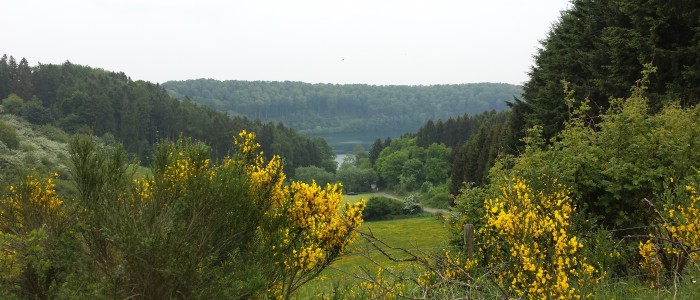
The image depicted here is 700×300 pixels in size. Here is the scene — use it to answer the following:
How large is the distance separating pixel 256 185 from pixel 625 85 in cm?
1698

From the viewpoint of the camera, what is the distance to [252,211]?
7.19 m

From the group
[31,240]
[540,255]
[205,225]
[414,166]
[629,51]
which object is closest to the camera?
[540,255]

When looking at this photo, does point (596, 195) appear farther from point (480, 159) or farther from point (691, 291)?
point (480, 159)

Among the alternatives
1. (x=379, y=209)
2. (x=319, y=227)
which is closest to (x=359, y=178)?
(x=379, y=209)

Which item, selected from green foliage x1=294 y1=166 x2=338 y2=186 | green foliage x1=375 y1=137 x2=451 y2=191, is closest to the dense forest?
green foliage x1=375 y1=137 x2=451 y2=191

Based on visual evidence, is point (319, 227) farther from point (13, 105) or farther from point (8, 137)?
point (13, 105)

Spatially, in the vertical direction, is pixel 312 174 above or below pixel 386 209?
below

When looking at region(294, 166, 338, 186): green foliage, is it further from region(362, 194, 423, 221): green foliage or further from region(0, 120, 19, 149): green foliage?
region(0, 120, 19, 149): green foliage

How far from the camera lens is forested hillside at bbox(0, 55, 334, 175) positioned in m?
105

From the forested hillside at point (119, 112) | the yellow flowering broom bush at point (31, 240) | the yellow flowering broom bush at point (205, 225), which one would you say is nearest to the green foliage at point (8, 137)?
the forested hillside at point (119, 112)

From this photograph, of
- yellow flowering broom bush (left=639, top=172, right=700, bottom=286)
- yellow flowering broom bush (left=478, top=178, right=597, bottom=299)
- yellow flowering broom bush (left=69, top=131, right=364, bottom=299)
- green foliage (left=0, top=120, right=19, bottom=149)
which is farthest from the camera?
green foliage (left=0, top=120, right=19, bottom=149)

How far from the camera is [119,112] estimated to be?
361 ft

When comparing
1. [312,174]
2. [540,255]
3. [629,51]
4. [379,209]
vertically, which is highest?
[629,51]

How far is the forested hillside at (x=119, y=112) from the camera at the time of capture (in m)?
105
